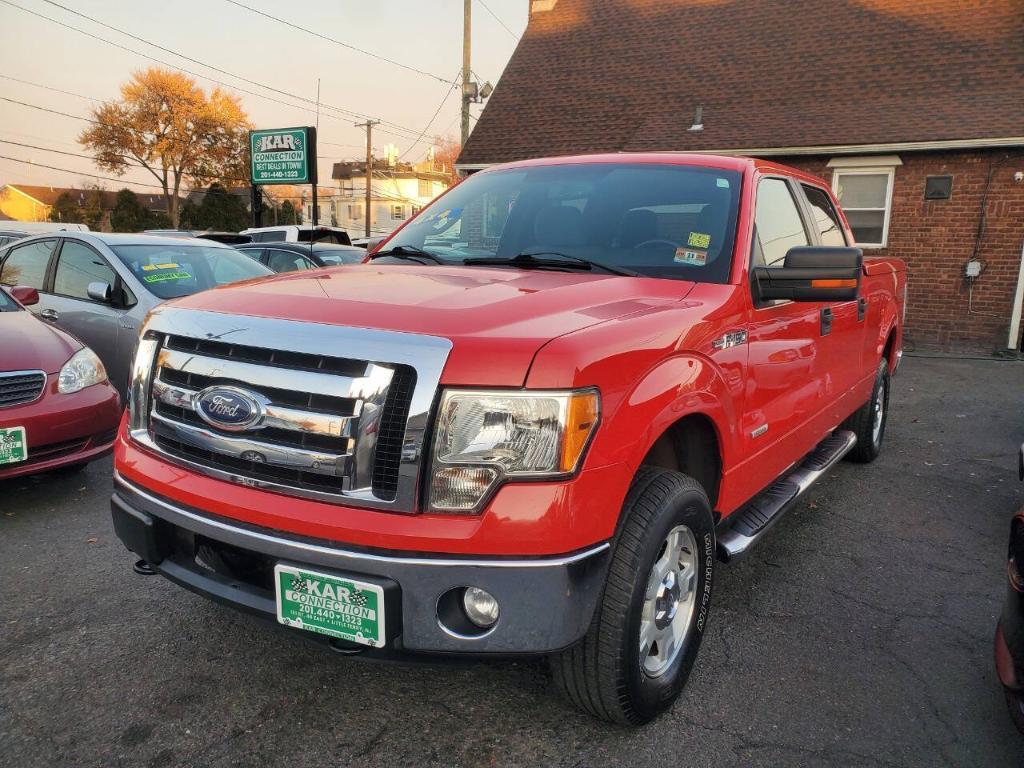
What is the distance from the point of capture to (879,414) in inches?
215

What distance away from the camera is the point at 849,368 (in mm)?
4238

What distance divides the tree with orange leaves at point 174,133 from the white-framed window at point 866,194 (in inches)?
1829

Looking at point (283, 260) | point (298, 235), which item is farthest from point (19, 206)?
point (283, 260)

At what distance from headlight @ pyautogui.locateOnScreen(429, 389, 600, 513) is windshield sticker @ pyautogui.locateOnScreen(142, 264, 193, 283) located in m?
5.20

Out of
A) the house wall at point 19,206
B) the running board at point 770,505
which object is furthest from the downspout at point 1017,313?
the house wall at point 19,206

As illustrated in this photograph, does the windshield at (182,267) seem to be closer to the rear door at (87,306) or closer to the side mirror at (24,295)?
the rear door at (87,306)

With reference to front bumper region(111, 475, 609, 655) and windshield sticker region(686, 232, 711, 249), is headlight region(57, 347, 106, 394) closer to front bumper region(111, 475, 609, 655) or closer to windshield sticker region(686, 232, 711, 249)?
front bumper region(111, 475, 609, 655)

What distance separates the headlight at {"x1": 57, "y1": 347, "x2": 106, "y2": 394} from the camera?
4.41 meters


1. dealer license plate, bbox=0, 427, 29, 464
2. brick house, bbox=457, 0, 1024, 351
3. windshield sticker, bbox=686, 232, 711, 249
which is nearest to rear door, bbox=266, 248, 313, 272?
brick house, bbox=457, 0, 1024, 351

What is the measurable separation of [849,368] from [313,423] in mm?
3355

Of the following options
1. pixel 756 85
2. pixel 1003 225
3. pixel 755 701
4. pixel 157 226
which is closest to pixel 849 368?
pixel 755 701

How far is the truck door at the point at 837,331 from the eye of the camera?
3.79 metres

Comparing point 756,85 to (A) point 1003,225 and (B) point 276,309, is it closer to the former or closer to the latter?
(A) point 1003,225

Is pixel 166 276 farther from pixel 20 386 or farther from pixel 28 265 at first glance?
pixel 20 386
